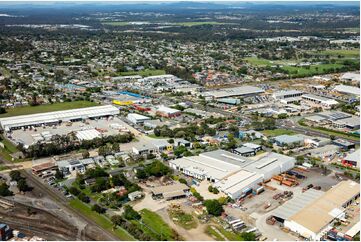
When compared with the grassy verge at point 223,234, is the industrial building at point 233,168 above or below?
above

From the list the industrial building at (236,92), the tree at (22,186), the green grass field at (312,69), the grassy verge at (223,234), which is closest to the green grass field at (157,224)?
the grassy verge at (223,234)

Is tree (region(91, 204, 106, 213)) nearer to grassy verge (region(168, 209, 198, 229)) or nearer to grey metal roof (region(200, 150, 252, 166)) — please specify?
grassy verge (region(168, 209, 198, 229))

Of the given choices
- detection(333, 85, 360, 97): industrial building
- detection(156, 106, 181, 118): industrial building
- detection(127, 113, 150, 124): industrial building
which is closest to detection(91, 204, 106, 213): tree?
detection(127, 113, 150, 124): industrial building

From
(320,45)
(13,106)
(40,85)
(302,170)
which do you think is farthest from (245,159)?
(320,45)

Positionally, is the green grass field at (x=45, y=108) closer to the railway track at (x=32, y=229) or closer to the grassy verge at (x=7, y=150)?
the grassy verge at (x=7, y=150)

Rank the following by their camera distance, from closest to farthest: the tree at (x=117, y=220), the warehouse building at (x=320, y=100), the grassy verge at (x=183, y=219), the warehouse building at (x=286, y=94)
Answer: the tree at (x=117, y=220), the grassy verge at (x=183, y=219), the warehouse building at (x=320, y=100), the warehouse building at (x=286, y=94)

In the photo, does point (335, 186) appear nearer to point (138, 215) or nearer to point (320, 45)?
point (138, 215)
